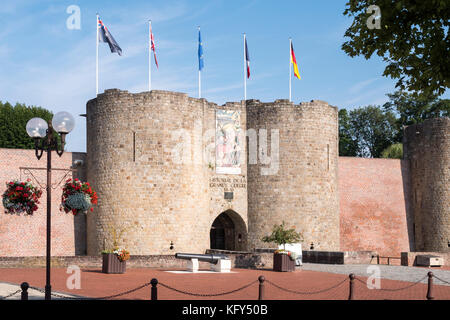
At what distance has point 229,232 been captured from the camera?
36.0 meters

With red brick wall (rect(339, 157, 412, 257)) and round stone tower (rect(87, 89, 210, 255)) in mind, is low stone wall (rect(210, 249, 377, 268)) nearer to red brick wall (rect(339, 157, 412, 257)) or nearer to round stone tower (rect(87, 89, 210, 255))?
round stone tower (rect(87, 89, 210, 255))

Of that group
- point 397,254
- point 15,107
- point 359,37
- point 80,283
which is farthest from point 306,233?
point 15,107

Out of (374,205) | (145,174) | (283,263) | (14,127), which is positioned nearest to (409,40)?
(283,263)

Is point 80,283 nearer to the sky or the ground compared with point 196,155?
nearer to the ground

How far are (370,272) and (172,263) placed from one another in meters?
8.04

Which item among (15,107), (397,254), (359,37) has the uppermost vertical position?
(15,107)

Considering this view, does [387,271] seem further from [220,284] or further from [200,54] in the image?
[200,54]

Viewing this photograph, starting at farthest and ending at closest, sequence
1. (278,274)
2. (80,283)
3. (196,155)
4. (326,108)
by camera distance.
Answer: (326,108) → (196,155) → (278,274) → (80,283)

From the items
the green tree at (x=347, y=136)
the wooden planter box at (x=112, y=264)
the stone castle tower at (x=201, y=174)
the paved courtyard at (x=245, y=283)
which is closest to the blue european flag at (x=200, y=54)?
the stone castle tower at (x=201, y=174)

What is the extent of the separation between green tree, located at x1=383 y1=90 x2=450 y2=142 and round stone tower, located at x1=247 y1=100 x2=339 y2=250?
2685cm

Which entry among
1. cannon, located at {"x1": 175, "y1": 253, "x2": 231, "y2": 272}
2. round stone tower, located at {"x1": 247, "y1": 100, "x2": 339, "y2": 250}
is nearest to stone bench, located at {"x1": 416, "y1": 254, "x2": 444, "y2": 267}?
round stone tower, located at {"x1": 247, "y1": 100, "x2": 339, "y2": 250}

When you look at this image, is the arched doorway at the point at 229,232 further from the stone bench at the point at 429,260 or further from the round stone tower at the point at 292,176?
the stone bench at the point at 429,260
